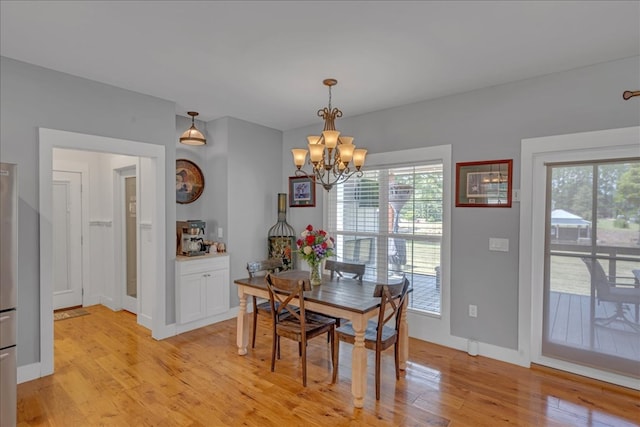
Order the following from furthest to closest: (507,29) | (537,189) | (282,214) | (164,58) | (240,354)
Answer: (282,214) < (240,354) < (537,189) < (164,58) < (507,29)

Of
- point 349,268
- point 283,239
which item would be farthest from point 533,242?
point 283,239

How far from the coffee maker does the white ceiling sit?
1.65 m

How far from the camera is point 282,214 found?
508cm

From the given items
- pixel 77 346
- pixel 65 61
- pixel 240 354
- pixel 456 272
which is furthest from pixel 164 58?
pixel 456 272

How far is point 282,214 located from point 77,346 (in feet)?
9.48

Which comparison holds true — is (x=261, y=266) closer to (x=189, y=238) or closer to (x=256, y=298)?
(x=256, y=298)

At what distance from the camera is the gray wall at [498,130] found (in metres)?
2.80

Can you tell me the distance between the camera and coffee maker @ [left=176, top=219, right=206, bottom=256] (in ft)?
13.9

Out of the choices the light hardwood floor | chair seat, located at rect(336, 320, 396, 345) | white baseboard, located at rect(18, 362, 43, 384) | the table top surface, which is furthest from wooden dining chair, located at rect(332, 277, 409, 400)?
white baseboard, located at rect(18, 362, 43, 384)

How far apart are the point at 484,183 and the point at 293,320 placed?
2.34 metres

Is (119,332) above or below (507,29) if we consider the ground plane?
below

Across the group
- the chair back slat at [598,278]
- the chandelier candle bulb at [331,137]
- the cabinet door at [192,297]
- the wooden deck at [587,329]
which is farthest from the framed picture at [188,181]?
the chair back slat at [598,278]

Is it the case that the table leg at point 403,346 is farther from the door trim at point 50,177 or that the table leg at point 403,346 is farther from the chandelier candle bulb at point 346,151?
the door trim at point 50,177

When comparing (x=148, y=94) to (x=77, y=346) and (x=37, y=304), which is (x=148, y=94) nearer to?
(x=37, y=304)
